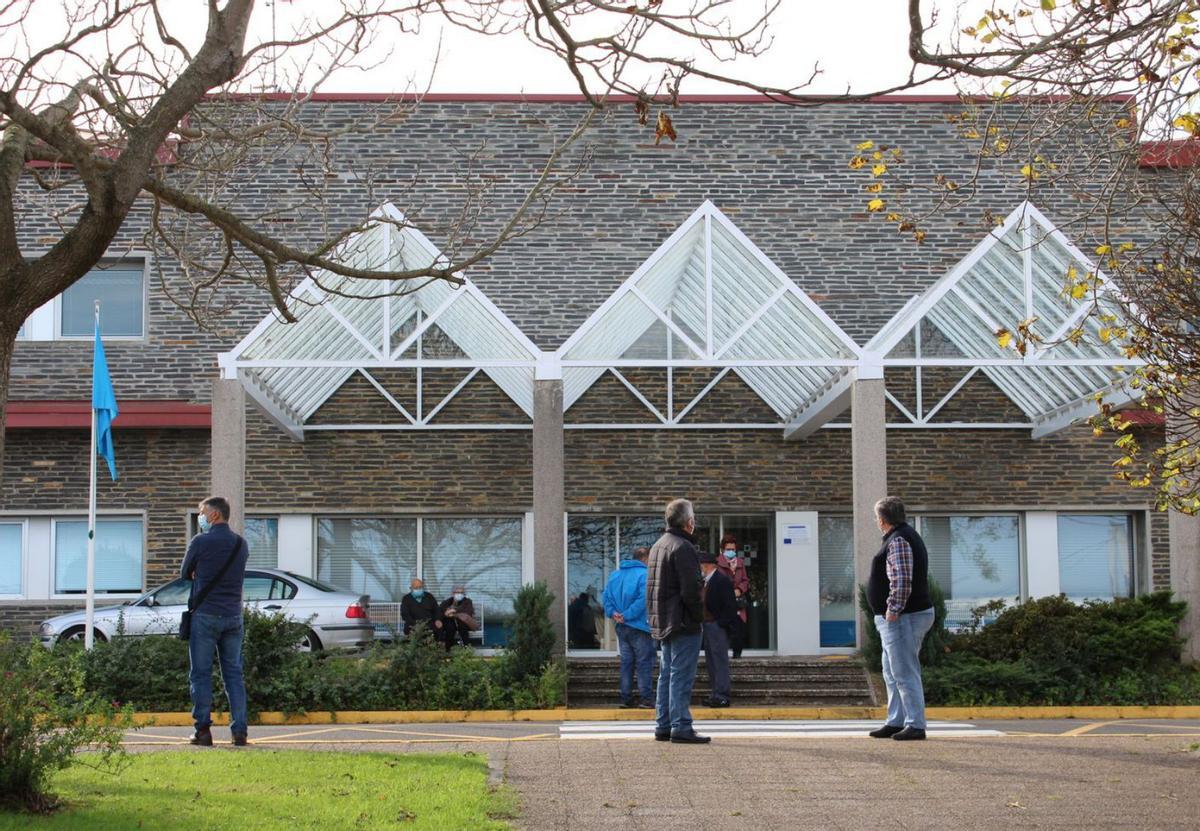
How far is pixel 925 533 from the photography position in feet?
72.6

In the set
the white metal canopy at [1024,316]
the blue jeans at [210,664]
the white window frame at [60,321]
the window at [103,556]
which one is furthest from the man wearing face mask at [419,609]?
the blue jeans at [210,664]

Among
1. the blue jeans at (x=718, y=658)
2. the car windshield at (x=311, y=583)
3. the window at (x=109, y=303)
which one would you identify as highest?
the window at (x=109, y=303)

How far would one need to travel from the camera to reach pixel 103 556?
71.0ft

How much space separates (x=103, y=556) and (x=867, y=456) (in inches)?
436

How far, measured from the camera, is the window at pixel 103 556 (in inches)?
848

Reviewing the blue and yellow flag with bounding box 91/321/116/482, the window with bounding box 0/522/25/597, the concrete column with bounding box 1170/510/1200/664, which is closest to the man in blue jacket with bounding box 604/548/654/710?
the concrete column with bounding box 1170/510/1200/664

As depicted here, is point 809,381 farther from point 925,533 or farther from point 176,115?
point 176,115

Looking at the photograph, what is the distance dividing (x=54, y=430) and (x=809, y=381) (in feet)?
33.9

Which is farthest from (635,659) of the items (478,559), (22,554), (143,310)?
(22,554)

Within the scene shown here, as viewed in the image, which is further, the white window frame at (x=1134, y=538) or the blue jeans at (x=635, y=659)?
the white window frame at (x=1134, y=538)

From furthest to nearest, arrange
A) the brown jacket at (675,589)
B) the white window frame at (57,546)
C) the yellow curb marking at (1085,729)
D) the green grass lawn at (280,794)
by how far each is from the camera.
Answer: the white window frame at (57,546) → the yellow curb marking at (1085,729) → the brown jacket at (675,589) → the green grass lawn at (280,794)

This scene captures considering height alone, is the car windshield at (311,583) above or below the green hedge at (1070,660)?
above

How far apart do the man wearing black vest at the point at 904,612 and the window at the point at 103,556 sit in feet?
44.9

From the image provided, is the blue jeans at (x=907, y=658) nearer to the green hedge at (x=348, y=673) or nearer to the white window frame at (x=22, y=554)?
the green hedge at (x=348, y=673)
